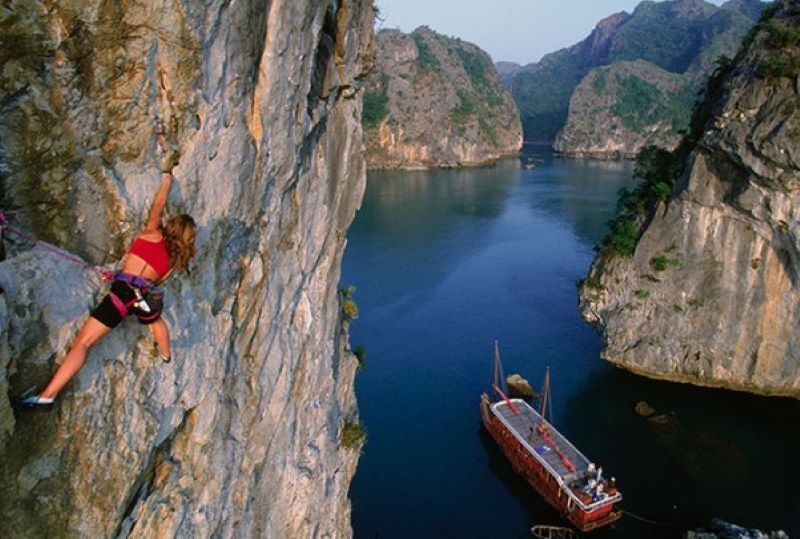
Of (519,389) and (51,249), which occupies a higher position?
(51,249)

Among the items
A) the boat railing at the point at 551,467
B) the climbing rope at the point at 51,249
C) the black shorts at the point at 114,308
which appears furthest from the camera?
the boat railing at the point at 551,467

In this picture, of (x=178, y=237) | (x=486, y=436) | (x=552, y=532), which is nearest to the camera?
(x=178, y=237)

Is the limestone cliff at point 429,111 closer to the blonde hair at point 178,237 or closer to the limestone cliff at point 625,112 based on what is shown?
the limestone cliff at point 625,112

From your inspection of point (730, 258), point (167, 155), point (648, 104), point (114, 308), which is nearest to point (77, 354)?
point (114, 308)

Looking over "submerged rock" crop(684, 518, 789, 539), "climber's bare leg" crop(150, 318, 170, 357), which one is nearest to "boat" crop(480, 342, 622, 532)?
"submerged rock" crop(684, 518, 789, 539)

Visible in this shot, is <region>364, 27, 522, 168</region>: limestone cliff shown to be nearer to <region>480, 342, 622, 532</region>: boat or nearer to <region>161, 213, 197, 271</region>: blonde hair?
<region>480, 342, 622, 532</region>: boat

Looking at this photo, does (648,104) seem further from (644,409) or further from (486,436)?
(486,436)

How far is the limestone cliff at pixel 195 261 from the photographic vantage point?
5.30m

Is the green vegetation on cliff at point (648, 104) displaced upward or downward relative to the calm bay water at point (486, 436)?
upward

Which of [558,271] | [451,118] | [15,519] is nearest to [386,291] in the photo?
[558,271]

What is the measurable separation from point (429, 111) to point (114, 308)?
128310 mm

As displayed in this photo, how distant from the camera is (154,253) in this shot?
6133 mm

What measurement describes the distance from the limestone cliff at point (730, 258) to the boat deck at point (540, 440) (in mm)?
8789

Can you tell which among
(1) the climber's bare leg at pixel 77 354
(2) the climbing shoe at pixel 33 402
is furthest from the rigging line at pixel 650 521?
(2) the climbing shoe at pixel 33 402
